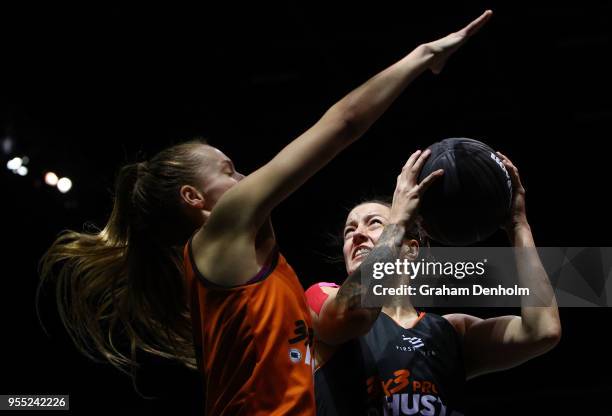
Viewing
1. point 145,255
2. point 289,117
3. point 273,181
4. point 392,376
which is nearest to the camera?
point 273,181

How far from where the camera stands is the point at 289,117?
19.1 ft

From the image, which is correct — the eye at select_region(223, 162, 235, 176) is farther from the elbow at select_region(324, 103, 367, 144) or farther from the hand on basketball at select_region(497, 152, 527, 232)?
the hand on basketball at select_region(497, 152, 527, 232)

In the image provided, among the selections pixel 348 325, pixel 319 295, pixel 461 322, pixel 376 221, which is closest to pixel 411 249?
pixel 376 221

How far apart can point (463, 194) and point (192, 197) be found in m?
0.84

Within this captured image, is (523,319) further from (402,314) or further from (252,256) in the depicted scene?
(252,256)

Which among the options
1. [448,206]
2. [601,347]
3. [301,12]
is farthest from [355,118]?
[601,347]

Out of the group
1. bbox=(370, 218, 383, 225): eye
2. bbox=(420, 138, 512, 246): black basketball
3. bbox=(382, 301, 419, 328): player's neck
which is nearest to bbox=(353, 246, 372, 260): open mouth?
bbox=(370, 218, 383, 225): eye

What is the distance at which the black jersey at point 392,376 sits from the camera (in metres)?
2.38

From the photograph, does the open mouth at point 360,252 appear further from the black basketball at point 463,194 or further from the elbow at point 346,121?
the elbow at point 346,121

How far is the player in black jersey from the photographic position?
7.73ft

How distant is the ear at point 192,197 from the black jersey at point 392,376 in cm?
77

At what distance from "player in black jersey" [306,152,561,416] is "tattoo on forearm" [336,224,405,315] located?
95 millimetres

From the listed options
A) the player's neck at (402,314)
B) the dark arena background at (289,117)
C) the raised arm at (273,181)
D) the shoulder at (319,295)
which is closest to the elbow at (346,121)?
the raised arm at (273,181)

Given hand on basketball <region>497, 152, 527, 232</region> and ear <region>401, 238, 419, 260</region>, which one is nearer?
hand on basketball <region>497, 152, 527, 232</region>
